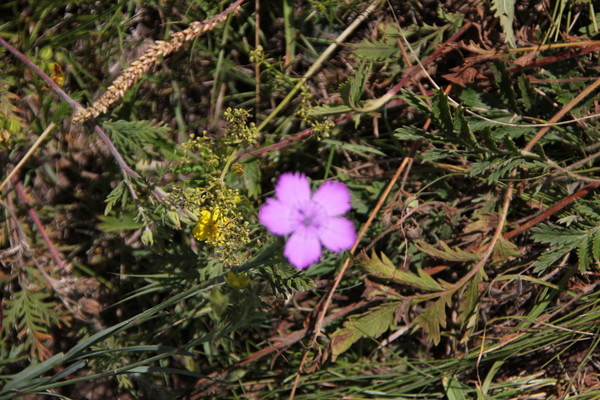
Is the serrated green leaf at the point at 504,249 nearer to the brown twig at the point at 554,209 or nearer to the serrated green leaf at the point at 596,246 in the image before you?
the brown twig at the point at 554,209

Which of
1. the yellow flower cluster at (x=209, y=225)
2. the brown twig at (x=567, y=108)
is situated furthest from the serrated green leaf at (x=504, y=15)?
the yellow flower cluster at (x=209, y=225)

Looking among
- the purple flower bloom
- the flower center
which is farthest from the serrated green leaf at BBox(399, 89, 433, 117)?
the flower center

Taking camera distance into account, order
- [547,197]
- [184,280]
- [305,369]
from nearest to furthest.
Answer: [184,280] < [547,197] < [305,369]

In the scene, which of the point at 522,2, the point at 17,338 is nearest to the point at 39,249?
the point at 17,338

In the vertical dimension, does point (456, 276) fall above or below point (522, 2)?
below

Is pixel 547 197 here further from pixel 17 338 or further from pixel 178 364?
pixel 17 338

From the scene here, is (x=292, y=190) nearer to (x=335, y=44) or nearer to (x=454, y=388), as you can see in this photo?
(x=335, y=44)
